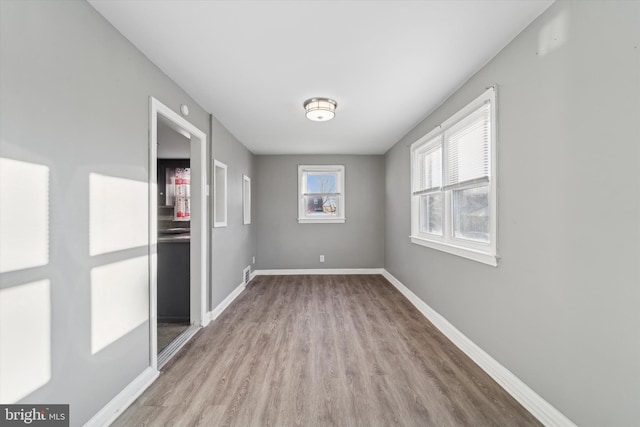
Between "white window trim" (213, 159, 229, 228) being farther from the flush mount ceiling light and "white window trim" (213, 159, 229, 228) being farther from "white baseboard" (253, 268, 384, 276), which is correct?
"white baseboard" (253, 268, 384, 276)

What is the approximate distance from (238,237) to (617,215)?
407 cm

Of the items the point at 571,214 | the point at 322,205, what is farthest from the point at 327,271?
the point at 571,214

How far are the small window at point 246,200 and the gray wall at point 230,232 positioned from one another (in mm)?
113

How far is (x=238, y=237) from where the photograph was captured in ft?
14.1

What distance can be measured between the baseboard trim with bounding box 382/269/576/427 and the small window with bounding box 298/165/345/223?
9.38 ft

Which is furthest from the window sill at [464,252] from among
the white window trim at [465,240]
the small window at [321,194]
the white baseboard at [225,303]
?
the white baseboard at [225,303]

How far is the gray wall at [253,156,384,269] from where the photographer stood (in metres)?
5.52

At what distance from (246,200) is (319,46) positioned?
10.8ft

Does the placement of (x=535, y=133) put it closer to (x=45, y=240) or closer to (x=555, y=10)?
(x=555, y=10)

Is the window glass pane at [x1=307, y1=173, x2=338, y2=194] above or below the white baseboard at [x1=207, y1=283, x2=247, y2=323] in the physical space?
above

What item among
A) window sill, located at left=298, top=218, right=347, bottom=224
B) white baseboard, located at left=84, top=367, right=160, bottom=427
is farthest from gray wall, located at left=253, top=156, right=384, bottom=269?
white baseboard, located at left=84, top=367, right=160, bottom=427

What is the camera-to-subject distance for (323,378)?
6.73 ft

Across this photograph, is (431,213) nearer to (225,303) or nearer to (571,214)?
(571,214)

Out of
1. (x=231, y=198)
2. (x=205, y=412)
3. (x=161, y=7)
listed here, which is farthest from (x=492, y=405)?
(x=231, y=198)
